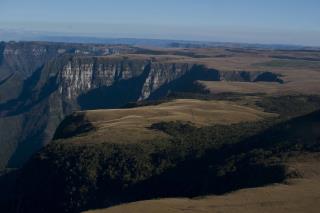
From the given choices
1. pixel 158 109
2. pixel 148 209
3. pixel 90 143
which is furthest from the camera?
pixel 158 109

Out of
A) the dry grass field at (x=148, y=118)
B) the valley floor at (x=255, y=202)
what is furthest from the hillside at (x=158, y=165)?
the valley floor at (x=255, y=202)

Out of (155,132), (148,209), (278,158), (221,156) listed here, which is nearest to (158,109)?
(155,132)

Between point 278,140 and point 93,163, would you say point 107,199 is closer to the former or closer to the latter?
point 93,163

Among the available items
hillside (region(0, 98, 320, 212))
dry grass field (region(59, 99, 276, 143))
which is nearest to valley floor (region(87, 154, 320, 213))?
hillside (region(0, 98, 320, 212))

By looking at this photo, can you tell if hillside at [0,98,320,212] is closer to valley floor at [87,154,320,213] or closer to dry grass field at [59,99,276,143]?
dry grass field at [59,99,276,143]

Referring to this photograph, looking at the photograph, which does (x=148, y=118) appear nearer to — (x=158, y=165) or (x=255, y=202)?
(x=158, y=165)
